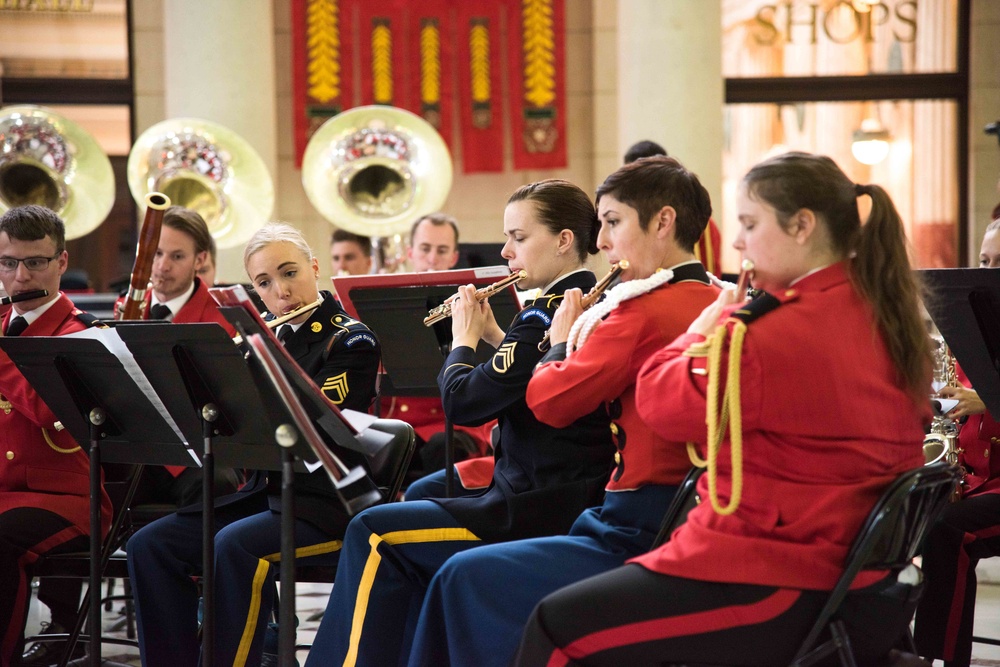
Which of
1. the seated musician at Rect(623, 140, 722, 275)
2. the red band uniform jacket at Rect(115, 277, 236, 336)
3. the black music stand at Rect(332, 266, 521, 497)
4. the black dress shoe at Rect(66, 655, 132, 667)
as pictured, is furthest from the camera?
the seated musician at Rect(623, 140, 722, 275)

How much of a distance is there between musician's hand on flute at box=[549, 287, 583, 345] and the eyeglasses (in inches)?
63.2

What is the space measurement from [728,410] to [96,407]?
1.51m

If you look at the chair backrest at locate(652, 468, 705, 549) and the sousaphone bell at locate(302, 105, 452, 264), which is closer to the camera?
the chair backrest at locate(652, 468, 705, 549)

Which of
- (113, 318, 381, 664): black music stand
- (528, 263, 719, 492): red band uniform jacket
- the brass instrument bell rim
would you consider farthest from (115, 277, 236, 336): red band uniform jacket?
the brass instrument bell rim

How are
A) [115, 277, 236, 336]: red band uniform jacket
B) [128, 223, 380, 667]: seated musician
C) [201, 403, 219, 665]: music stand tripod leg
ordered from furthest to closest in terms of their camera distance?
[115, 277, 236, 336]: red band uniform jacket
[128, 223, 380, 667]: seated musician
[201, 403, 219, 665]: music stand tripod leg

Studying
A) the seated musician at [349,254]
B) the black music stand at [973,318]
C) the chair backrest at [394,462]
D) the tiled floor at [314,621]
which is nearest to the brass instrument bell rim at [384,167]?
the seated musician at [349,254]

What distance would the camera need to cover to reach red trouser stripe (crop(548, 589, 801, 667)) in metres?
1.75

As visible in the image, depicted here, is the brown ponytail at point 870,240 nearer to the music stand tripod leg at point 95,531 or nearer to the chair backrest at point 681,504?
the chair backrest at point 681,504

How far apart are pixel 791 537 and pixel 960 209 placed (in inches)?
268

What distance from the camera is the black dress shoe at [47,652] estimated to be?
322 centimetres

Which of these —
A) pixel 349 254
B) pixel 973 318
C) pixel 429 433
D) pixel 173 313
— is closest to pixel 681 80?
pixel 349 254

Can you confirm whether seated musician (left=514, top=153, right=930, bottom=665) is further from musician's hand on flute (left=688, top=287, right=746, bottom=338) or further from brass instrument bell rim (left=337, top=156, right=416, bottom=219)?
brass instrument bell rim (left=337, top=156, right=416, bottom=219)

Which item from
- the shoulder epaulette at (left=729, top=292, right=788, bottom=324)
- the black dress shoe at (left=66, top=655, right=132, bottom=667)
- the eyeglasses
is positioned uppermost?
the eyeglasses

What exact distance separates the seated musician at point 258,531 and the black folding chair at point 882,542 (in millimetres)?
1306
